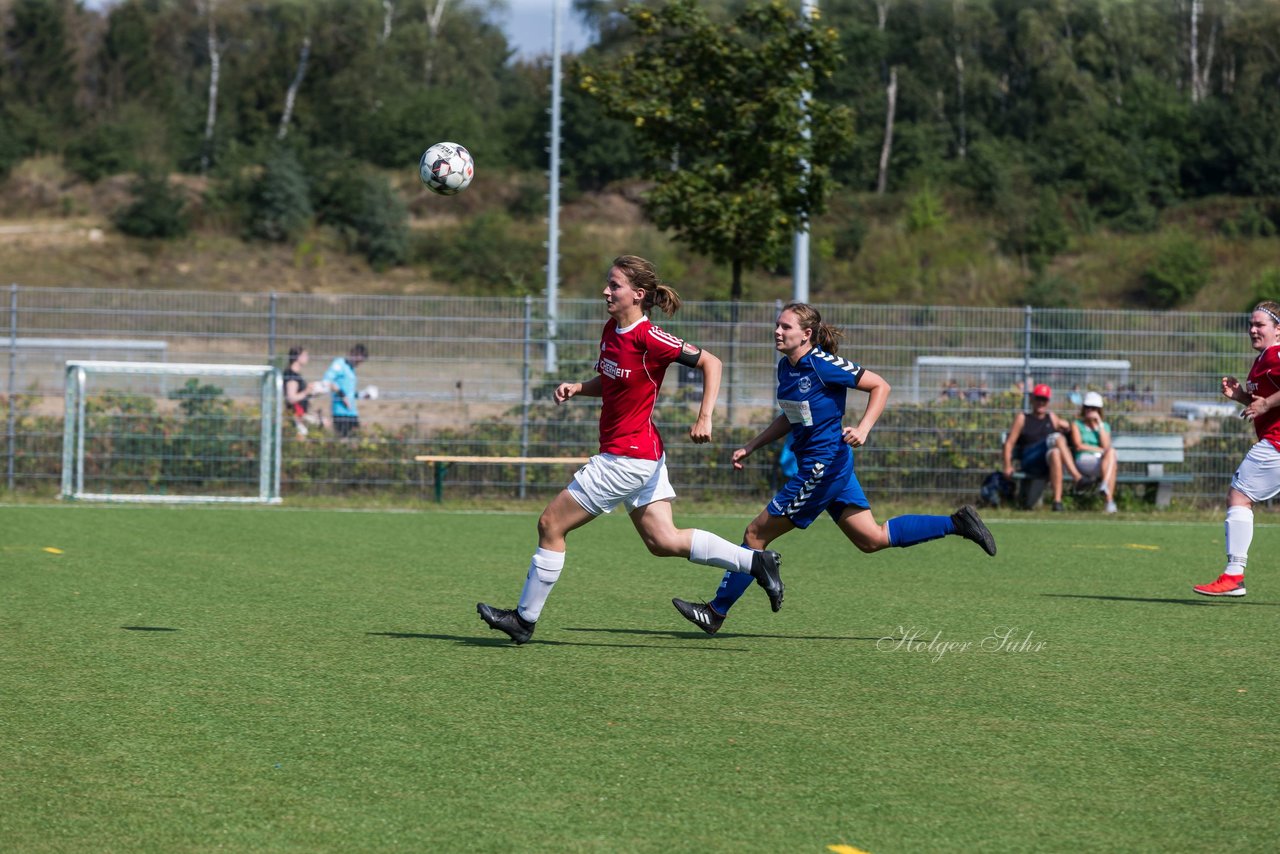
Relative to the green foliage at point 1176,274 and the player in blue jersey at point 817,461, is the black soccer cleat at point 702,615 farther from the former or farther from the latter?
the green foliage at point 1176,274

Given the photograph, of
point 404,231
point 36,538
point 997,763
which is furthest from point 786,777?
point 404,231

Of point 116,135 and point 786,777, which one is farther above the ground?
point 116,135

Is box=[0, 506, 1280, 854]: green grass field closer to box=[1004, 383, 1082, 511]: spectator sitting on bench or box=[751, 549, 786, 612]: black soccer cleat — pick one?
box=[751, 549, 786, 612]: black soccer cleat

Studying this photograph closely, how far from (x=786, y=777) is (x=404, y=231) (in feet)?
168

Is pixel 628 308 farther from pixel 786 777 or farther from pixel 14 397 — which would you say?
pixel 14 397

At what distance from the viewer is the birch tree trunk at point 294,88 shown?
64562mm

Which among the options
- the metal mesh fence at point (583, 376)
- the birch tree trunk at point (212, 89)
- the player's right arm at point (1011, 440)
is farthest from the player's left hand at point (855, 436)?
the birch tree trunk at point (212, 89)

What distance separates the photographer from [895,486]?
17.3m

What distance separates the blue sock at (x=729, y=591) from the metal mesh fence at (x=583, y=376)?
29.6 feet

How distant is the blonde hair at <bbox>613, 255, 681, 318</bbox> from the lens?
288 inches

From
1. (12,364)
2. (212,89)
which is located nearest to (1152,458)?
(12,364)

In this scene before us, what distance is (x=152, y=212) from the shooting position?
2096 inches

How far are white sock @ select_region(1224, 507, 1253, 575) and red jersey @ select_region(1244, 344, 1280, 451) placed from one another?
446 mm

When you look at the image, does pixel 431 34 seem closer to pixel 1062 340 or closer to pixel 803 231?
pixel 803 231
